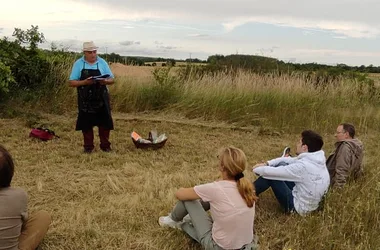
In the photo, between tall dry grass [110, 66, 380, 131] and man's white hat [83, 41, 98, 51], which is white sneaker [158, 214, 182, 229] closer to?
man's white hat [83, 41, 98, 51]

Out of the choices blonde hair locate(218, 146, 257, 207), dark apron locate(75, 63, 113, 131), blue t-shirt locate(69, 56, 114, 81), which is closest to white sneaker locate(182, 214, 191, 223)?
blonde hair locate(218, 146, 257, 207)

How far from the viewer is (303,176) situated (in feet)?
13.2

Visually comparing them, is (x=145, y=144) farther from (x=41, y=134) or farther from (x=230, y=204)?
(x=230, y=204)

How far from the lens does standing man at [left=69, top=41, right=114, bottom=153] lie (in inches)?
240

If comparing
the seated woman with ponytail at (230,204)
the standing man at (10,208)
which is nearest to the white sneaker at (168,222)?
the seated woman with ponytail at (230,204)

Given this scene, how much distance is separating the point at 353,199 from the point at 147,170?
2606mm

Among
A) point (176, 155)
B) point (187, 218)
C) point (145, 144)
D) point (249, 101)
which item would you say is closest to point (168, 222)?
point (187, 218)

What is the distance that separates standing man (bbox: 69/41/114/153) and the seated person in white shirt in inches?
114

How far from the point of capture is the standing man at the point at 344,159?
4.60m

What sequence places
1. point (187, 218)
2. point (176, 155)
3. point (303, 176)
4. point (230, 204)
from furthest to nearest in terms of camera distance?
1. point (176, 155)
2. point (303, 176)
3. point (187, 218)
4. point (230, 204)

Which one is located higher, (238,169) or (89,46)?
(89,46)

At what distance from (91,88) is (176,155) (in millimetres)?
1584

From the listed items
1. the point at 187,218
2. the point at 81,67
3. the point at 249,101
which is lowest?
the point at 187,218

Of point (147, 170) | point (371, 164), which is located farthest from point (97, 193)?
point (371, 164)
